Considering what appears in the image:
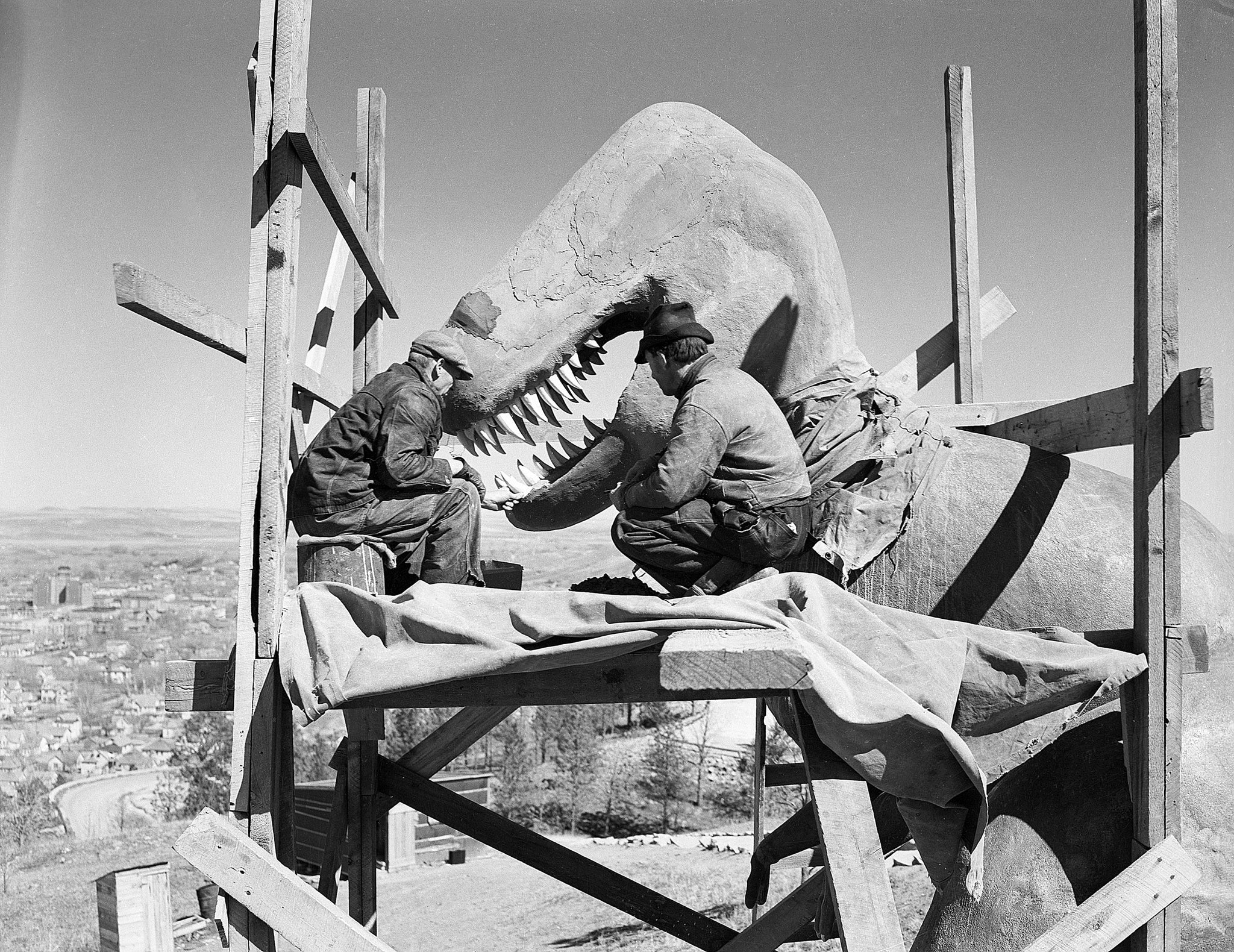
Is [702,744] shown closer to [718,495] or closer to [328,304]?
[328,304]

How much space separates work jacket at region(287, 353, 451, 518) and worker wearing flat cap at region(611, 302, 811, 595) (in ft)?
2.33

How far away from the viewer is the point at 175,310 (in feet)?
10.4

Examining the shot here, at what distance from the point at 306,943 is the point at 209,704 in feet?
2.76

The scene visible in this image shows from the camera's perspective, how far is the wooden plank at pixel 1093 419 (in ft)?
10.4

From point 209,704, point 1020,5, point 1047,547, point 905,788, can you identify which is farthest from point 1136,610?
point 1020,5

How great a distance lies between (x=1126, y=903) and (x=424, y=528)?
7.97 feet

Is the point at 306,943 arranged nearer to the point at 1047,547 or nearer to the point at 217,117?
the point at 1047,547

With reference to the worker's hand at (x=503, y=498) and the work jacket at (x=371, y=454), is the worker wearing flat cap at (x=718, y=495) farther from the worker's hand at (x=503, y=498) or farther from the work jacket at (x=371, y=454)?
the worker's hand at (x=503, y=498)

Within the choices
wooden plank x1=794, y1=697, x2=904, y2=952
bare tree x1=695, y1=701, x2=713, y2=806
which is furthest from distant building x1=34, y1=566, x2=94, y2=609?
wooden plank x1=794, y1=697, x2=904, y2=952

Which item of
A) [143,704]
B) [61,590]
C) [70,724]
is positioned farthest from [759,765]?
[61,590]

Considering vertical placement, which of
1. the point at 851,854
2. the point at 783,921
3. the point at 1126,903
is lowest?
the point at 783,921

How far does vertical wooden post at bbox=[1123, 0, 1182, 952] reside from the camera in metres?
3.19

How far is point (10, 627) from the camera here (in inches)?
901

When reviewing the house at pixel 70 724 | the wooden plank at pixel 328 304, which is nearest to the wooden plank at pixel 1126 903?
the wooden plank at pixel 328 304
